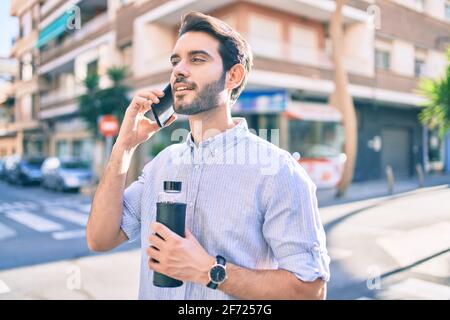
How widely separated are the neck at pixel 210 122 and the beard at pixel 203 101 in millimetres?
45

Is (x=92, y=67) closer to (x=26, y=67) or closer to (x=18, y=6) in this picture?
(x=26, y=67)

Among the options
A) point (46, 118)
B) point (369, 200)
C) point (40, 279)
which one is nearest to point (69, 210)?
point (40, 279)

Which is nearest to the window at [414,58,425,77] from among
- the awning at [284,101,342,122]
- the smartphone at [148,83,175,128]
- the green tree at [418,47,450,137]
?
the green tree at [418,47,450,137]

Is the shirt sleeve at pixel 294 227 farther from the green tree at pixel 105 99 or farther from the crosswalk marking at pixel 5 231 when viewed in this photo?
the green tree at pixel 105 99

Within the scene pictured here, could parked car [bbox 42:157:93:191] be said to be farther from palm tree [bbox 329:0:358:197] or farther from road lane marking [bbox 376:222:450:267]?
palm tree [bbox 329:0:358:197]

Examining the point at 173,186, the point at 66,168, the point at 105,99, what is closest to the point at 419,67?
the point at 173,186

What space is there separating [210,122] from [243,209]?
257mm

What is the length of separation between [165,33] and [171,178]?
1.57 metres

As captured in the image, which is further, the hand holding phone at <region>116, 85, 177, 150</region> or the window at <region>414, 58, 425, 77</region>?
the window at <region>414, 58, 425, 77</region>

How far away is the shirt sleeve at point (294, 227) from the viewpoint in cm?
87

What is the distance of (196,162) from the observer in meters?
1.06

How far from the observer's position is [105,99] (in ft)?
13.0

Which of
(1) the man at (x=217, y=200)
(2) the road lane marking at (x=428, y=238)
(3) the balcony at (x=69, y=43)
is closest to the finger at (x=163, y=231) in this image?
(1) the man at (x=217, y=200)

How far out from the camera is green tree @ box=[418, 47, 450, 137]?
4.15ft
